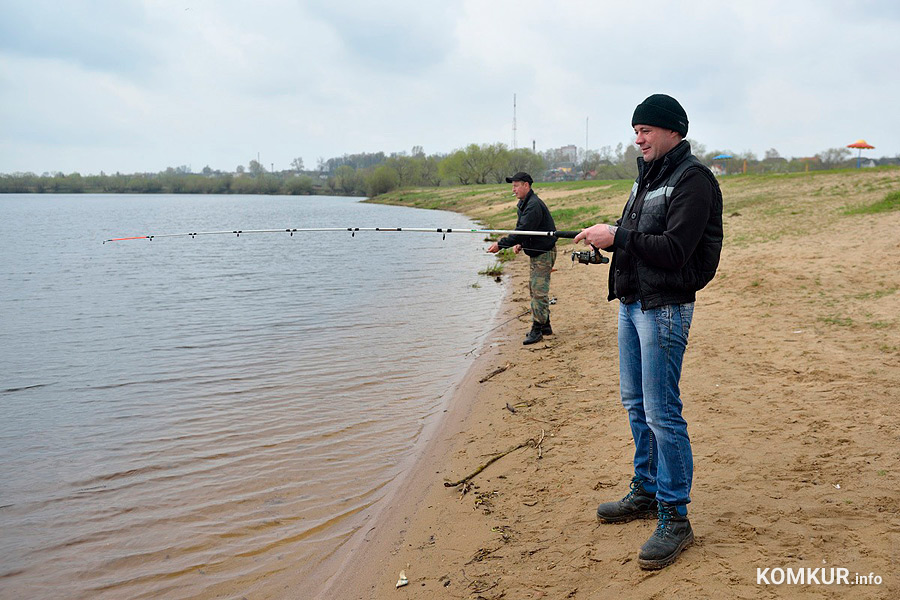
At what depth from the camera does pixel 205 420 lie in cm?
655

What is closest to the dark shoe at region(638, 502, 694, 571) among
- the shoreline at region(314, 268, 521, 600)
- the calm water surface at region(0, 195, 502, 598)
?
the shoreline at region(314, 268, 521, 600)

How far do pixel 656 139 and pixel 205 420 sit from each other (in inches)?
209

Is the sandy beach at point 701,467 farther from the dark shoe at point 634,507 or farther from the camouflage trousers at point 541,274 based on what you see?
the camouflage trousers at point 541,274

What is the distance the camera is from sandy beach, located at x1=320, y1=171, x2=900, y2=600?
3.03 metres

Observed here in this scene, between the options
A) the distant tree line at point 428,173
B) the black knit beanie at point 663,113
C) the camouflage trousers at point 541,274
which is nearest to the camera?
the black knit beanie at point 663,113

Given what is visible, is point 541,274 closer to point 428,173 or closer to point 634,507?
point 634,507

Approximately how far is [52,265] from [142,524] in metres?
18.5

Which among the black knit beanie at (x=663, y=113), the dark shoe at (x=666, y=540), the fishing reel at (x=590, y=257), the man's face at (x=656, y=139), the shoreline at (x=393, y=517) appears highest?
the black knit beanie at (x=663, y=113)

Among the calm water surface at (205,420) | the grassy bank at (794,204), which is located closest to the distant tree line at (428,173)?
the grassy bank at (794,204)

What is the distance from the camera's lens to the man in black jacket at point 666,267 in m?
2.87

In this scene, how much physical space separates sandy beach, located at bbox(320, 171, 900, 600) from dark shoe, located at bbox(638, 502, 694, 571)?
0.05 meters

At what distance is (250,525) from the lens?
4.57 m

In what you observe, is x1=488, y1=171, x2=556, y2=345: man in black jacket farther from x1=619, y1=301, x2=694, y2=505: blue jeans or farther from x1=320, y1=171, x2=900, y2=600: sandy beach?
x1=619, y1=301, x2=694, y2=505: blue jeans

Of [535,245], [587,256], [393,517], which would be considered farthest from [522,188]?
[393,517]
